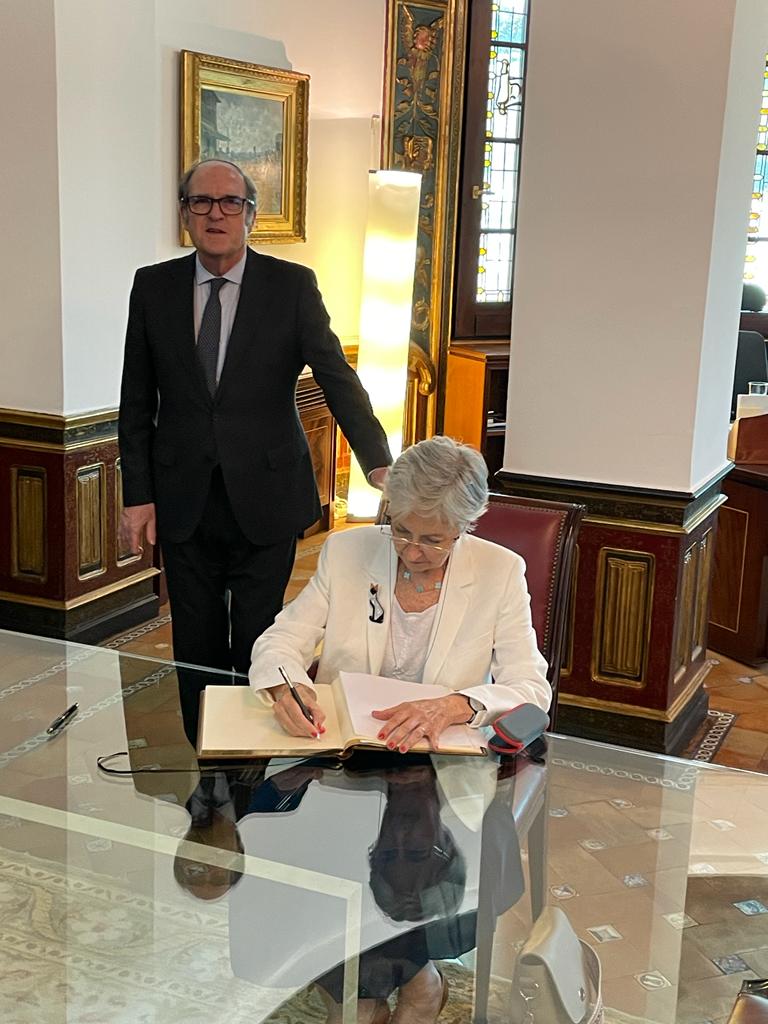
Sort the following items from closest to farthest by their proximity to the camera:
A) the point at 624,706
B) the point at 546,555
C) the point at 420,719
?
the point at 420,719 < the point at 546,555 < the point at 624,706

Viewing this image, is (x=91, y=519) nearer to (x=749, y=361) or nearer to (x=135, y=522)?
(x=135, y=522)

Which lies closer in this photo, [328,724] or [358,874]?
[358,874]

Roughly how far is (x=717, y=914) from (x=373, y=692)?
725 mm

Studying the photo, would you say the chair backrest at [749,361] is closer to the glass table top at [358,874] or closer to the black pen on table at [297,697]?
the glass table top at [358,874]

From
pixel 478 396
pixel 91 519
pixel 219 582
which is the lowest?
pixel 91 519

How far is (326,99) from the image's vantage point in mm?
6789

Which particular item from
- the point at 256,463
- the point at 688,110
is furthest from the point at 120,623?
the point at 688,110

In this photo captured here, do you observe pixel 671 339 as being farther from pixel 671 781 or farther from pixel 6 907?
pixel 6 907

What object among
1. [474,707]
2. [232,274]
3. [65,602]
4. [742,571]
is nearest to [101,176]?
[65,602]

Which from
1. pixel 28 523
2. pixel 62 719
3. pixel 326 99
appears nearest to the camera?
pixel 62 719

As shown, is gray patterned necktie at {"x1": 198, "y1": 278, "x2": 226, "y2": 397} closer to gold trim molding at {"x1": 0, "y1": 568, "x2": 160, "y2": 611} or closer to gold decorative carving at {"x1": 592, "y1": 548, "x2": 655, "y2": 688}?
gold decorative carving at {"x1": 592, "y1": 548, "x2": 655, "y2": 688}

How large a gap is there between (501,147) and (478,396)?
155 centimetres

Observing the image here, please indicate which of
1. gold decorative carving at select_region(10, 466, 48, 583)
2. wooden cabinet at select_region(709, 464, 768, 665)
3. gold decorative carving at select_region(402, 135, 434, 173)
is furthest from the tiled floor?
gold decorative carving at select_region(402, 135, 434, 173)

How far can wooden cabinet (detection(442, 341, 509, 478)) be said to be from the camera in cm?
723
